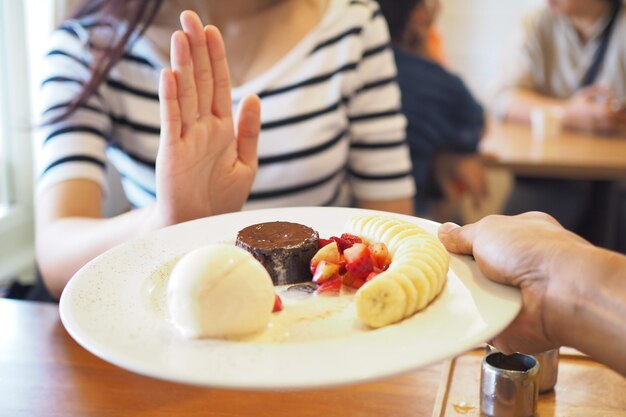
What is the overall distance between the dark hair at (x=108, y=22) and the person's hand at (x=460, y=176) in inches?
58.8

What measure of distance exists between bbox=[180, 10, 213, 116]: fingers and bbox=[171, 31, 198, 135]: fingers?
18 mm

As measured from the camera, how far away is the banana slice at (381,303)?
72 cm

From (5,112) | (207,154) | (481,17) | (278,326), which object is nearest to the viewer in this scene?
(278,326)

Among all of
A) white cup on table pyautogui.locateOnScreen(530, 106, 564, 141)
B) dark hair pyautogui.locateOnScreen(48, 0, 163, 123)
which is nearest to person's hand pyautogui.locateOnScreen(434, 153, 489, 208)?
white cup on table pyautogui.locateOnScreen(530, 106, 564, 141)

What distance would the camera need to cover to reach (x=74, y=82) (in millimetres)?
1474

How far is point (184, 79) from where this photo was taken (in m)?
1.06

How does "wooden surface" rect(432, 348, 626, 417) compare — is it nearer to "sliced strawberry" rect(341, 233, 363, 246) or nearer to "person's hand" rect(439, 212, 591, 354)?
"person's hand" rect(439, 212, 591, 354)

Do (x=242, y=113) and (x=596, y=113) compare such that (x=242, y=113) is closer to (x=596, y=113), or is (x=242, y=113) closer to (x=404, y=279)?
(x=404, y=279)

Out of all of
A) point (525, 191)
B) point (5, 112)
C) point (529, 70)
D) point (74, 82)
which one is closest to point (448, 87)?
point (525, 191)

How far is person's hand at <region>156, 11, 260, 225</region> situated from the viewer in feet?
3.46

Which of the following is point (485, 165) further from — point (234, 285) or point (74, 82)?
point (234, 285)

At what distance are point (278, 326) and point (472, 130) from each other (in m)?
2.00

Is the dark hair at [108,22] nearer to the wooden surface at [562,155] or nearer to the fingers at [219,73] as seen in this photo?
the fingers at [219,73]

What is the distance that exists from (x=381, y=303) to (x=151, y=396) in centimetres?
36
